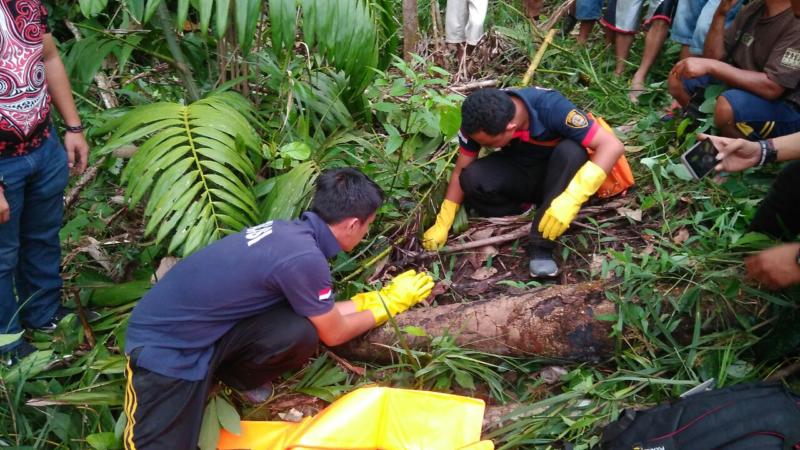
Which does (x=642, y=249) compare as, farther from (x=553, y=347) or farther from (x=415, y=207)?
(x=415, y=207)

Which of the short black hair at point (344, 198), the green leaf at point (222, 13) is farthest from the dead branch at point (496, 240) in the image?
the green leaf at point (222, 13)

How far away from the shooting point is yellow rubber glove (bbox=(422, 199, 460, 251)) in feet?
10.2

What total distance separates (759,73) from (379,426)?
2380 mm

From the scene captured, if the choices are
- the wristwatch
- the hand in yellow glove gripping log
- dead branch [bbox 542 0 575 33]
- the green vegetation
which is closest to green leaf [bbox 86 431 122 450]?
the green vegetation

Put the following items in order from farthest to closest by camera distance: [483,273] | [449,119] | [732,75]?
[732,75] < [483,273] < [449,119]

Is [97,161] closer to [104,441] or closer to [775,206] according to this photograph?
[104,441]

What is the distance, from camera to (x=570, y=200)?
9.28 ft

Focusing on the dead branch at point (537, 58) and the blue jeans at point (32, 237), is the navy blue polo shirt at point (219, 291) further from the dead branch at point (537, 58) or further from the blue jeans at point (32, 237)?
the dead branch at point (537, 58)

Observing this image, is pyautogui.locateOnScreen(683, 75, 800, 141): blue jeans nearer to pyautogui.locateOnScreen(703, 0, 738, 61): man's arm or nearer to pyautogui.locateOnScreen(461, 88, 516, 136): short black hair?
pyautogui.locateOnScreen(703, 0, 738, 61): man's arm

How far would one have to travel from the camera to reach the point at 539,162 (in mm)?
3146

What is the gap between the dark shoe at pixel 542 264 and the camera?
281 cm

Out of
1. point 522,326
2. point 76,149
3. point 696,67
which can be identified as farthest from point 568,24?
point 76,149

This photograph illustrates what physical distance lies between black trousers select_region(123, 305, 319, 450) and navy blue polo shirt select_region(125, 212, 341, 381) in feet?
0.16

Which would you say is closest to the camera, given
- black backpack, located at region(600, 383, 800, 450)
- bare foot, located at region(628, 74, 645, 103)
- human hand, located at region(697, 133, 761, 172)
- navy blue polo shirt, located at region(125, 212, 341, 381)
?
black backpack, located at region(600, 383, 800, 450)
